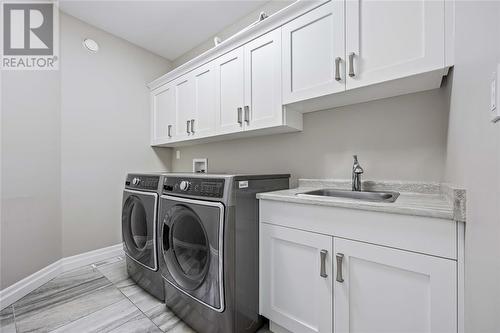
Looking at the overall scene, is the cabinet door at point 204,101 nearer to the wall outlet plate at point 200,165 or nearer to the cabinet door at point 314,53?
the wall outlet plate at point 200,165

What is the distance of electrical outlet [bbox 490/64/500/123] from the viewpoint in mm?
552

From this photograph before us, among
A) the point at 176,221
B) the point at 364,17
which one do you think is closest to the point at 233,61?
the point at 364,17

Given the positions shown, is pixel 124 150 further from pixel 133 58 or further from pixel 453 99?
pixel 453 99

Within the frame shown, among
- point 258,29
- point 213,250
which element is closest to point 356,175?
point 213,250

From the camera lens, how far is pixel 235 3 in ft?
7.03

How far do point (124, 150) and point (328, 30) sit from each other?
100 inches

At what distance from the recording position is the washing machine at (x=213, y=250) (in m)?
1.26

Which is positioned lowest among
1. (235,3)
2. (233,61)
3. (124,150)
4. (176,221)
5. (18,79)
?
(176,221)

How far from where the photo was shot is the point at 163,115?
2.80m

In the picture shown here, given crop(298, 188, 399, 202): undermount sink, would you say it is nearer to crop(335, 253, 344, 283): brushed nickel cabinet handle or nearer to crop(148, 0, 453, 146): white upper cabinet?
crop(335, 253, 344, 283): brushed nickel cabinet handle

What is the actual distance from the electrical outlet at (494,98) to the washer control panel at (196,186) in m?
1.10

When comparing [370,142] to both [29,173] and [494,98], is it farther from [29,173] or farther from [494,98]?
[29,173]

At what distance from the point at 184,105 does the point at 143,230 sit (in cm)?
137

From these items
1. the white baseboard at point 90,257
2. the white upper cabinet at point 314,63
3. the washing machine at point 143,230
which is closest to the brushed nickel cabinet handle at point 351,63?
the white upper cabinet at point 314,63
